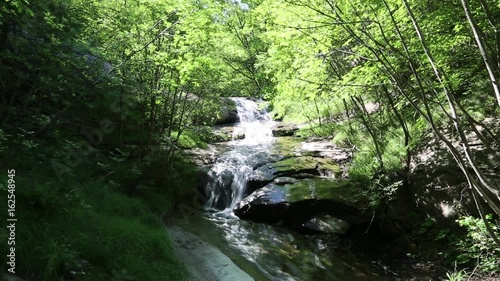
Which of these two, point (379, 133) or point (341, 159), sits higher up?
point (379, 133)

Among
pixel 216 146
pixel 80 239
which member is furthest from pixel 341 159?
pixel 80 239

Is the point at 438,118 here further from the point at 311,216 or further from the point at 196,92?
the point at 196,92

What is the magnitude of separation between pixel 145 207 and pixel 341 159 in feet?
22.5

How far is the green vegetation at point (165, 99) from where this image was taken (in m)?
4.23

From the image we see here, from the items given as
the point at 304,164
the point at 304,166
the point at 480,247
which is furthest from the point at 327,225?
the point at 480,247

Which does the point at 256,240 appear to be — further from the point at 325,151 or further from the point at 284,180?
the point at 325,151

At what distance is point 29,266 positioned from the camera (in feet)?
12.1

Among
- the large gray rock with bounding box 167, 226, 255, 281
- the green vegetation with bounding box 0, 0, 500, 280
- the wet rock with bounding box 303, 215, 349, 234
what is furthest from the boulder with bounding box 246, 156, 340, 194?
the large gray rock with bounding box 167, 226, 255, 281

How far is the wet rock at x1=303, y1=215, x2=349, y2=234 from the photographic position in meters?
8.70

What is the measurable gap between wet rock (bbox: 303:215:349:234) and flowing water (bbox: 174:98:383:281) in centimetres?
26

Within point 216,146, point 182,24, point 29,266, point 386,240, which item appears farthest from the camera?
point 216,146

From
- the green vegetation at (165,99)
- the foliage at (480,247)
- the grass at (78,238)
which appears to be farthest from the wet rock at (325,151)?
the grass at (78,238)

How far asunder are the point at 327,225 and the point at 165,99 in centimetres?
548

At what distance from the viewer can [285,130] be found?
688 inches
